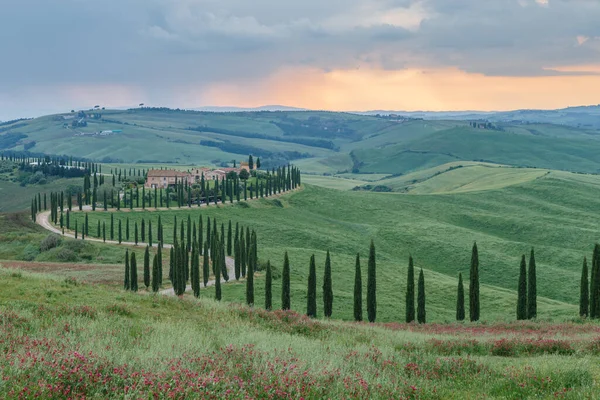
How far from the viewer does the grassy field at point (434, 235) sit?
269 ft

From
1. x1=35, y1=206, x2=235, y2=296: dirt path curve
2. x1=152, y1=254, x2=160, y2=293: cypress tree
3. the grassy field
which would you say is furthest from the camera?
the grassy field

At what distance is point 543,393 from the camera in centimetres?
1669

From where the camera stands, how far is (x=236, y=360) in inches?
693

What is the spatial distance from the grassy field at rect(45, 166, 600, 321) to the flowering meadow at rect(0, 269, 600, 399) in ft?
129

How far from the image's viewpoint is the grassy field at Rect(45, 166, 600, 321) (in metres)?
81.9

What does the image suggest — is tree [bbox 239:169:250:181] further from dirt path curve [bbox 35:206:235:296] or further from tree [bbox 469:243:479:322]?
tree [bbox 469:243:479:322]

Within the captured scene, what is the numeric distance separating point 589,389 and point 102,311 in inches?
702

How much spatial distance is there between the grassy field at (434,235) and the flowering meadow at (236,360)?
39.2 meters

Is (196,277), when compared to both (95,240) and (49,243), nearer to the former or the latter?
(49,243)

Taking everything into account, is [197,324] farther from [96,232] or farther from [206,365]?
[96,232]

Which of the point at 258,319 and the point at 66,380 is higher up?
the point at 66,380

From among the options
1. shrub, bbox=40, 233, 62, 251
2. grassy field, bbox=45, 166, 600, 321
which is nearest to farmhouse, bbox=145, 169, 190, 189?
grassy field, bbox=45, 166, 600, 321

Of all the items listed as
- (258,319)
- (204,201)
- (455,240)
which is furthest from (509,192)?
(258,319)

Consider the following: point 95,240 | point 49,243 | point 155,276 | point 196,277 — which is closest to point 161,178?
point 95,240
